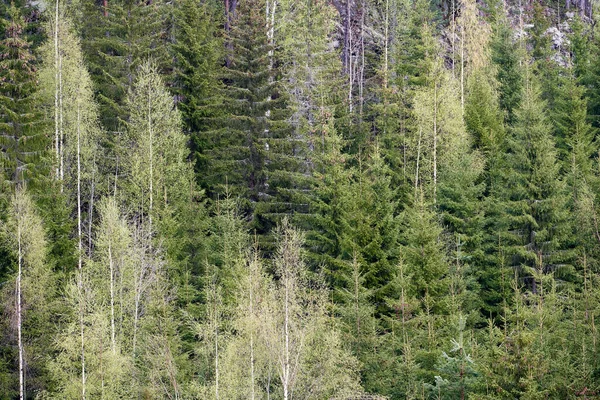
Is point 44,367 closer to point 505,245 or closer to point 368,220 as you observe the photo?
point 368,220

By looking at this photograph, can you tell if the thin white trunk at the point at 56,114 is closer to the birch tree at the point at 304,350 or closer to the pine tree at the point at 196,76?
the pine tree at the point at 196,76

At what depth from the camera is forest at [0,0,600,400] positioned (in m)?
30.5

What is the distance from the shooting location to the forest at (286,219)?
1201 inches

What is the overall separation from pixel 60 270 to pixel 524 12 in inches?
2092

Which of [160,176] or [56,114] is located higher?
[56,114]

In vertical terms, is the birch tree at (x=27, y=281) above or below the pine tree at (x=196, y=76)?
below

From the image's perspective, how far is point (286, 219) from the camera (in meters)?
36.0

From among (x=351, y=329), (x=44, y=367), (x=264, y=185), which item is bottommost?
(x=44, y=367)

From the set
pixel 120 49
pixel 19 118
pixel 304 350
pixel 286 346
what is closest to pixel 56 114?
pixel 19 118

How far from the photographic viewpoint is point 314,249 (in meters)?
39.6

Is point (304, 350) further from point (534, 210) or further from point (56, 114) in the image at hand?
point (56, 114)

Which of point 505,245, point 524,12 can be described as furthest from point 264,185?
point 524,12

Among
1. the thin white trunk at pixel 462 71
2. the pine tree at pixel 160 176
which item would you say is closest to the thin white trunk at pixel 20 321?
the pine tree at pixel 160 176

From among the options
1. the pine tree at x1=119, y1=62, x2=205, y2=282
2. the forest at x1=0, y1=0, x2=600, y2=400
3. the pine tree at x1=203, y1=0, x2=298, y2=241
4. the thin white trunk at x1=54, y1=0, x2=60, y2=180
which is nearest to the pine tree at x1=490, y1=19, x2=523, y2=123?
the forest at x1=0, y1=0, x2=600, y2=400
